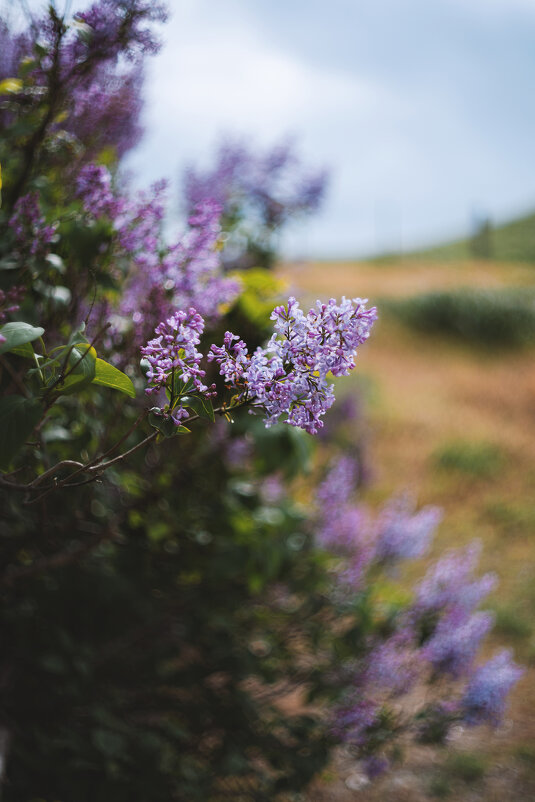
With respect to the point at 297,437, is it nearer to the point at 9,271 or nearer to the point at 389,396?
the point at 9,271

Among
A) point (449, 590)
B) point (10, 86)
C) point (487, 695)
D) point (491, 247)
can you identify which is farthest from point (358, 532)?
point (491, 247)

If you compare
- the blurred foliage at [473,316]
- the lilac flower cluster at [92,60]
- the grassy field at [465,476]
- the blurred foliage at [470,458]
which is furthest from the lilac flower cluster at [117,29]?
the blurred foliage at [473,316]

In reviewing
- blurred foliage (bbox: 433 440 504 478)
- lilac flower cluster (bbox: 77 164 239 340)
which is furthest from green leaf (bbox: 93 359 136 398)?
blurred foliage (bbox: 433 440 504 478)

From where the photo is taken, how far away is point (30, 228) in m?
1.08

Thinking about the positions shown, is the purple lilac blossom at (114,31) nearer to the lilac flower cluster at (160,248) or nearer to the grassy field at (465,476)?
the lilac flower cluster at (160,248)

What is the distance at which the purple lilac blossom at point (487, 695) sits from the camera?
1695 mm

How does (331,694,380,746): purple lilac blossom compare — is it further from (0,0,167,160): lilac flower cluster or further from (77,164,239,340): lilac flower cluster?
(0,0,167,160): lilac flower cluster

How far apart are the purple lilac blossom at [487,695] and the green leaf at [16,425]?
4.75 ft

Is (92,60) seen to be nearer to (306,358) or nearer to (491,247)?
(306,358)

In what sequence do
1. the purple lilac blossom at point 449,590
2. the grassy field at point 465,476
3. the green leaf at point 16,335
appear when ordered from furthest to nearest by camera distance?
the grassy field at point 465,476 < the purple lilac blossom at point 449,590 < the green leaf at point 16,335

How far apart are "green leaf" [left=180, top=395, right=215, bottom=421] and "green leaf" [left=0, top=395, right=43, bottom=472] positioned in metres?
0.14

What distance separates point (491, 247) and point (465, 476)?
1822 cm

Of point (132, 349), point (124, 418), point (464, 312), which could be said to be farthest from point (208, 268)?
point (464, 312)

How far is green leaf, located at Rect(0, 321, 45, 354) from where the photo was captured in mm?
584
